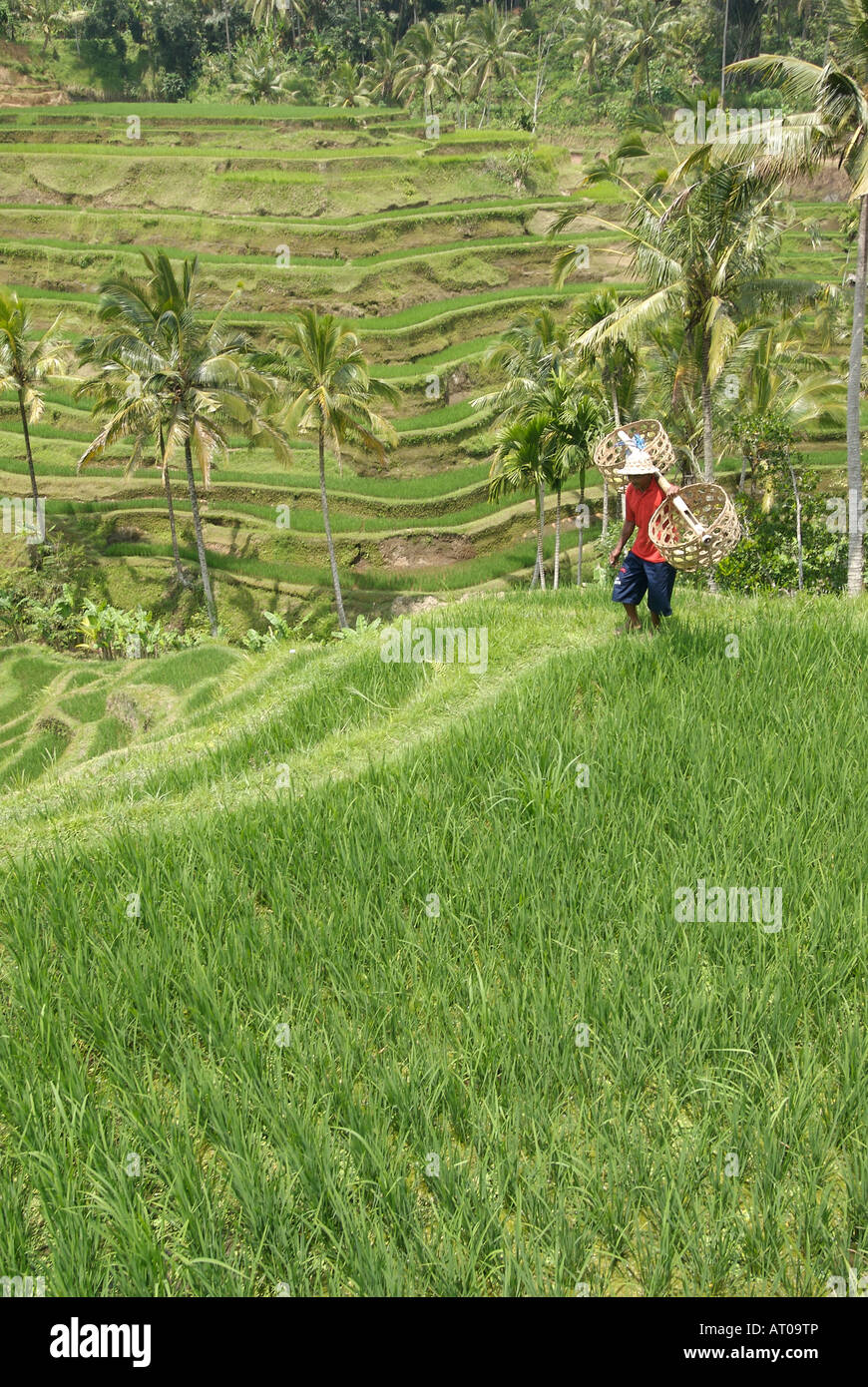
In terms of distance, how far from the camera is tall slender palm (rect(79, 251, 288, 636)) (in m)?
15.6

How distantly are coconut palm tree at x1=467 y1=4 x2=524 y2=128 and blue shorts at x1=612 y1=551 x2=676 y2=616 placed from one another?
4872 cm

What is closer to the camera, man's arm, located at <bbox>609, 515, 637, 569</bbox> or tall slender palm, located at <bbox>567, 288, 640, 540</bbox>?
man's arm, located at <bbox>609, 515, 637, 569</bbox>

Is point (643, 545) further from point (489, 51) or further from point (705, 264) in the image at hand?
point (489, 51)

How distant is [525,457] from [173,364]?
6.28 metres

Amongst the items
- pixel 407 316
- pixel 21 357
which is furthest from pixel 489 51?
pixel 21 357

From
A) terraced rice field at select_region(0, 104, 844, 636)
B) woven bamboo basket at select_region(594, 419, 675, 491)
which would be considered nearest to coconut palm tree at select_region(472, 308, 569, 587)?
terraced rice field at select_region(0, 104, 844, 636)

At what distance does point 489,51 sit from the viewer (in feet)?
151

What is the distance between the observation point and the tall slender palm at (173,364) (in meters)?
15.6

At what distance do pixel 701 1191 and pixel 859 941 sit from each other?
102 centimetres

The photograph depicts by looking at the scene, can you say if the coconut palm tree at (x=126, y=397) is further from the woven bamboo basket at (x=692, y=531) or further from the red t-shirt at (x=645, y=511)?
the woven bamboo basket at (x=692, y=531)

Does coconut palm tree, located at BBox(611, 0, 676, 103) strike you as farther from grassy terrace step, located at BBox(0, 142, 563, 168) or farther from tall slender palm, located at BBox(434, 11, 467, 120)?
grassy terrace step, located at BBox(0, 142, 563, 168)

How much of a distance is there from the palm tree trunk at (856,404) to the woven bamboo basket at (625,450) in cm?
502

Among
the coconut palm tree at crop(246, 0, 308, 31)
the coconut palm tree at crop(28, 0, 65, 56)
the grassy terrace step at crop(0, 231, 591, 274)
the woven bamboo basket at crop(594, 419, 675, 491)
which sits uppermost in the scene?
the coconut palm tree at crop(246, 0, 308, 31)

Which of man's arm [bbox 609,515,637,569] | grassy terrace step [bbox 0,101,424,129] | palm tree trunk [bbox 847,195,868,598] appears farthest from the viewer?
grassy terrace step [bbox 0,101,424,129]
